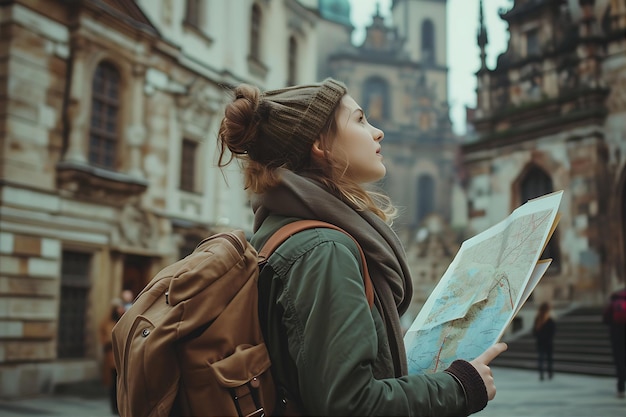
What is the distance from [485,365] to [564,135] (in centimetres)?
1791

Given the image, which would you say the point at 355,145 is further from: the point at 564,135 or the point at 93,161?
the point at 564,135

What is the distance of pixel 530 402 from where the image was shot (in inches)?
363

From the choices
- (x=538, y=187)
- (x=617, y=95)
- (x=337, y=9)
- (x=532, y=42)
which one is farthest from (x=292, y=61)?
(x=337, y=9)

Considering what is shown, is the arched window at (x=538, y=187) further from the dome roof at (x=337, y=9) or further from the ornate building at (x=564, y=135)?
the dome roof at (x=337, y=9)

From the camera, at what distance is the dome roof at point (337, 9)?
173 feet

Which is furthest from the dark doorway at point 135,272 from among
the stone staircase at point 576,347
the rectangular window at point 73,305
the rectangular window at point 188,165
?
the stone staircase at point 576,347

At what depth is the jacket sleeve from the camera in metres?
1.55

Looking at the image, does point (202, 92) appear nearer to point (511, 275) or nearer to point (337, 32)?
point (511, 275)

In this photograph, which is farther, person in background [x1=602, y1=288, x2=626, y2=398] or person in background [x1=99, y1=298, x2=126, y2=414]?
person in background [x1=99, y1=298, x2=126, y2=414]

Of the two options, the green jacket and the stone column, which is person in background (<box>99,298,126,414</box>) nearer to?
the stone column

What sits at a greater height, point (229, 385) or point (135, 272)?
point (135, 272)

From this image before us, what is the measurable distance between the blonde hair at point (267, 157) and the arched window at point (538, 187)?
57.6 feet

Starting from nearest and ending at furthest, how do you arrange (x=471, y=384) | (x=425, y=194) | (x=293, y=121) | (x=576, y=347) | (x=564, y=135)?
1. (x=471, y=384)
2. (x=293, y=121)
3. (x=576, y=347)
4. (x=564, y=135)
5. (x=425, y=194)

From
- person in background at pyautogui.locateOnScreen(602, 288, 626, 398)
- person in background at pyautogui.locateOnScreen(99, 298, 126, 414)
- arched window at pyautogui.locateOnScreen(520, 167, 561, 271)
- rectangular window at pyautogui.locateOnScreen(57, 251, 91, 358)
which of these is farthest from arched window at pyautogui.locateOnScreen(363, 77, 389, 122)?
person in background at pyautogui.locateOnScreen(602, 288, 626, 398)
